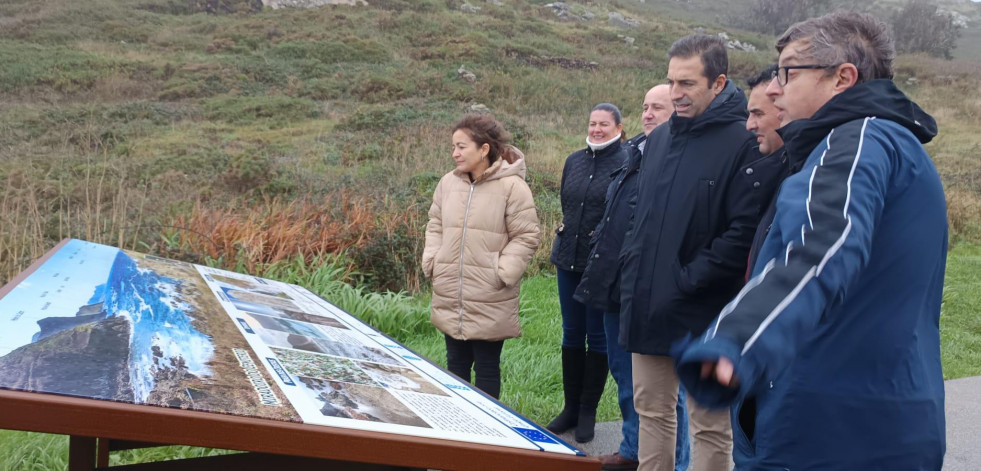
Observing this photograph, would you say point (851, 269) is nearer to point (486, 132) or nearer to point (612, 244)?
point (612, 244)

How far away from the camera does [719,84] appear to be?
3004mm

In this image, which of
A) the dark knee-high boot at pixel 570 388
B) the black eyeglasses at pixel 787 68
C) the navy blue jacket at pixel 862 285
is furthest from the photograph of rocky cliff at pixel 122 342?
the dark knee-high boot at pixel 570 388

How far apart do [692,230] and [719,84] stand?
2.01 ft

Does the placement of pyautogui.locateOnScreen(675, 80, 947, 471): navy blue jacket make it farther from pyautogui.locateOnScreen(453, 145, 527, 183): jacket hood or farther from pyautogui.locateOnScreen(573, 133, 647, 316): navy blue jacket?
pyautogui.locateOnScreen(453, 145, 527, 183): jacket hood

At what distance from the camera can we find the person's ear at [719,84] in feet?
9.80

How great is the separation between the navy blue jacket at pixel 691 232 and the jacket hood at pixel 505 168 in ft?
4.21

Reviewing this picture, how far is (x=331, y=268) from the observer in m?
7.07

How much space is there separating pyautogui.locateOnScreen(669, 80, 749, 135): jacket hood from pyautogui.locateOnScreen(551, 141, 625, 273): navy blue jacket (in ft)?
3.95

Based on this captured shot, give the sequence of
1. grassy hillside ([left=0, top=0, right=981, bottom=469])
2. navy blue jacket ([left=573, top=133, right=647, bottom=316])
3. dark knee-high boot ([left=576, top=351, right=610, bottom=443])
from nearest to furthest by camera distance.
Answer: navy blue jacket ([left=573, top=133, right=647, bottom=316]) < dark knee-high boot ([left=576, top=351, right=610, bottom=443]) < grassy hillside ([left=0, top=0, right=981, bottom=469])

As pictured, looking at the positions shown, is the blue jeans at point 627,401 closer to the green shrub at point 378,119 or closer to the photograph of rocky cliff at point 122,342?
the photograph of rocky cliff at point 122,342

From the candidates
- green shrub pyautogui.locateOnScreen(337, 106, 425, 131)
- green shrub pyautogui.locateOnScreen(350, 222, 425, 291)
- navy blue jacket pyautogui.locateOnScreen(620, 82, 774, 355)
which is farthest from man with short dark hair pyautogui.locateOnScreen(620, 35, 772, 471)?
green shrub pyautogui.locateOnScreen(337, 106, 425, 131)

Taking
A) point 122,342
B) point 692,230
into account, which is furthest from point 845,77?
point 122,342

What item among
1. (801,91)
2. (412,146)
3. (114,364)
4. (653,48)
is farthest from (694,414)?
(653,48)

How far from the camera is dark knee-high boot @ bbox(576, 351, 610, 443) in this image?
14.2 ft
